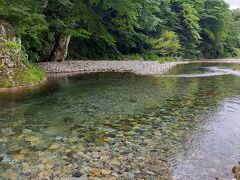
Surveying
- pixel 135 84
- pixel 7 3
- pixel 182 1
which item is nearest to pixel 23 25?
pixel 7 3

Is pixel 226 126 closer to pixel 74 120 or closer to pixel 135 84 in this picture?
pixel 74 120

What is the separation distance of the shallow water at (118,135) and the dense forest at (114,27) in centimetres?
748

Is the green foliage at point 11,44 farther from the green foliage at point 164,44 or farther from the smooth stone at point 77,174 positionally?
the green foliage at point 164,44

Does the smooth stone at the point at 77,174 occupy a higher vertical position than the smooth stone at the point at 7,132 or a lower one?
lower

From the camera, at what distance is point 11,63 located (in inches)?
586

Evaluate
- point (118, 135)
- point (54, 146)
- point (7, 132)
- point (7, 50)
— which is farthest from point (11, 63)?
point (54, 146)

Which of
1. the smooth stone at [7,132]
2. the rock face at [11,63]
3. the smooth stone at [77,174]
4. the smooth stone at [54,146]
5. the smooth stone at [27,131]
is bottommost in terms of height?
the smooth stone at [77,174]

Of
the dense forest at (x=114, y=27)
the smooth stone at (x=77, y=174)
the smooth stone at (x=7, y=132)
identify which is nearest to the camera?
the smooth stone at (x=77, y=174)

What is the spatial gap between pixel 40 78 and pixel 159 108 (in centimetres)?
807

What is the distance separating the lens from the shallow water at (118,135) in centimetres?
575

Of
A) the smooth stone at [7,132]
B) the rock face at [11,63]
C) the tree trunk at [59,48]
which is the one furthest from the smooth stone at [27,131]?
the tree trunk at [59,48]

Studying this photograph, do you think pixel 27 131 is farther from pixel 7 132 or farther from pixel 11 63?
pixel 11 63

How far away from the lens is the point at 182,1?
52.3 metres

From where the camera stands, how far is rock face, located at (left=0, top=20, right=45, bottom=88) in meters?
14.2
